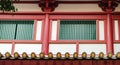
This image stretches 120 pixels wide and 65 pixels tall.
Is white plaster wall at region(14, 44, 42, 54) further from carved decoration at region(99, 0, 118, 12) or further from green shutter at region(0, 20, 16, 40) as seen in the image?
carved decoration at region(99, 0, 118, 12)

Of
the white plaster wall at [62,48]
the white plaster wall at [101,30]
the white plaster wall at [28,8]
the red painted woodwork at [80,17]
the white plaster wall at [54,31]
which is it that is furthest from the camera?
the white plaster wall at [28,8]

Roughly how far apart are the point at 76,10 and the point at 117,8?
1.98 metres

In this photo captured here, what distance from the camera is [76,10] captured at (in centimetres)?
1551

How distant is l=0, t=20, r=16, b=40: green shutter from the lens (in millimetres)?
15250

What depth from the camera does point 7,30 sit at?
15461 millimetres

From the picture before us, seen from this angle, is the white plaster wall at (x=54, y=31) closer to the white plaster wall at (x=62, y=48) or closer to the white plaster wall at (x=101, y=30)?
the white plaster wall at (x=62, y=48)

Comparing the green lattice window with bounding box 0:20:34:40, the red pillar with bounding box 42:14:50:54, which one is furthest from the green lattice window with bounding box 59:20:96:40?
the green lattice window with bounding box 0:20:34:40

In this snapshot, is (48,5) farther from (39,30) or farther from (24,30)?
(24,30)

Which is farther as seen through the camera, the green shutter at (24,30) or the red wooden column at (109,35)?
the green shutter at (24,30)

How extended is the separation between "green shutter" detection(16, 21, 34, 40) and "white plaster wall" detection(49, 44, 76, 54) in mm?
1193

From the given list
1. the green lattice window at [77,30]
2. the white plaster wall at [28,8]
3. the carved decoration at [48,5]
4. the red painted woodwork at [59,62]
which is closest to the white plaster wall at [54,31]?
the green lattice window at [77,30]

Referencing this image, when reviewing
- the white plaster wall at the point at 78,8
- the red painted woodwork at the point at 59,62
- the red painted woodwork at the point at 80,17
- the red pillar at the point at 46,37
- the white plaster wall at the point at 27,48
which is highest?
the white plaster wall at the point at 78,8

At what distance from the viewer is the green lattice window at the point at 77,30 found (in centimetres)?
1506

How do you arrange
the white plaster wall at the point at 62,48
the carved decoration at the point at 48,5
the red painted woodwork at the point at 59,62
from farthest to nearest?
1. the carved decoration at the point at 48,5
2. the white plaster wall at the point at 62,48
3. the red painted woodwork at the point at 59,62
